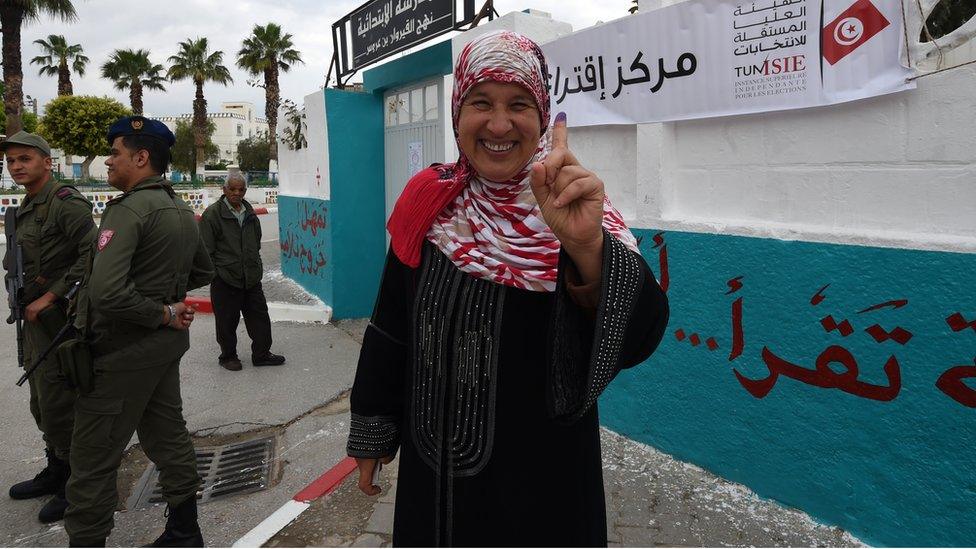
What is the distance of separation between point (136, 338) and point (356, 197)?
4697 millimetres

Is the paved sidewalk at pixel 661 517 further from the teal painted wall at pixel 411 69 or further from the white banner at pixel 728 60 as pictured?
the teal painted wall at pixel 411 69

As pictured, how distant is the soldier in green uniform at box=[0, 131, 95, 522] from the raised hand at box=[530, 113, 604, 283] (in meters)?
2.86

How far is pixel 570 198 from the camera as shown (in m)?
1.22

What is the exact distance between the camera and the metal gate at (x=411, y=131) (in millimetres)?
6137

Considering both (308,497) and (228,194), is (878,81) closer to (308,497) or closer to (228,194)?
(308,497)

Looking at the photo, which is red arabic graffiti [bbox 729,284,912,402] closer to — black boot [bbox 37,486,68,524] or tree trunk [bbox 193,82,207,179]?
black boot [bbox 37,486,68,524]

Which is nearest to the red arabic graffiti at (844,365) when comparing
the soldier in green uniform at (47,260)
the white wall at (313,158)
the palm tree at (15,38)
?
the soldier in green uniform at (47,260)

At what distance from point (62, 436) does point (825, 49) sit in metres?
3.89

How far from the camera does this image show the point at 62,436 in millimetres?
3229

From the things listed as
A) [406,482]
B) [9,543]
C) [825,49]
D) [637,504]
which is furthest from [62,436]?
[825,49]

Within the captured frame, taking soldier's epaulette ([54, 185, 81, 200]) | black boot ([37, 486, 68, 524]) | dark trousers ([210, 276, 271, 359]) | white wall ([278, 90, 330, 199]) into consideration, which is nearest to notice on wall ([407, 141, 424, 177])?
white wall ([278, 90, 330, 199])

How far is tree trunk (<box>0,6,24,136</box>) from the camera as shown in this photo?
754 inches

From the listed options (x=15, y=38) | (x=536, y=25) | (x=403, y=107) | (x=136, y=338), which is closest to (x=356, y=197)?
(x=403, y=107)

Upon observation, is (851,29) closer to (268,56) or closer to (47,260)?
(47,260)
